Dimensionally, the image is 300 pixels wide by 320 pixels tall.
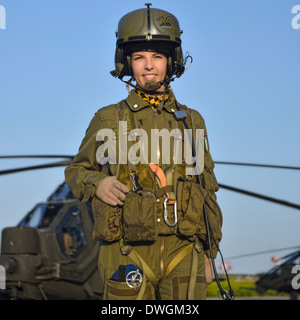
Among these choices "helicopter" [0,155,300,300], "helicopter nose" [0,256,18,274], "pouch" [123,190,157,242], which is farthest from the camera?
"helicopter" [0,155,300,300]

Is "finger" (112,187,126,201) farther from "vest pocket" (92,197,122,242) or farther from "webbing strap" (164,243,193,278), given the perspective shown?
"webbing strap" (164,243,193,278)

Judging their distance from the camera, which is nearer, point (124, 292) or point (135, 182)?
point (124, 292)

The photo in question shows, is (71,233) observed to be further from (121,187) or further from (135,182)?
(121,187)

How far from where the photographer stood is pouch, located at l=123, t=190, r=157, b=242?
380cm

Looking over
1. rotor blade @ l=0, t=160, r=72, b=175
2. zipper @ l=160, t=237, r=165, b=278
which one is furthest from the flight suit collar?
rotor blade @ l=0, t=160, r=72, b=175

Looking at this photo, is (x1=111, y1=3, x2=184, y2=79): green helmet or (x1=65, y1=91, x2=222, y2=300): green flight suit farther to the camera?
(x1=111, y1=3, x2=184, y2=79): green helmet

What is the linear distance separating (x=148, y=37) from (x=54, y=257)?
6629 mm

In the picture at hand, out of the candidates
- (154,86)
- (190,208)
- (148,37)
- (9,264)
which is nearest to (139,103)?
(154,86)

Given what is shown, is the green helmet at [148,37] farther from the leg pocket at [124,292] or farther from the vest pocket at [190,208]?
the leg pocket at [124,292]

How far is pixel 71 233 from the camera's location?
1056cm

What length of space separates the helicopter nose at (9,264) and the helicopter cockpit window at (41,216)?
0.89 metres

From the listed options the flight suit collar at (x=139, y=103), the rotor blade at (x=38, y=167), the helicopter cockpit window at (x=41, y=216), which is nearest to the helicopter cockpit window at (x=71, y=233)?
the helicopter cockpit window at (x=41, y=216)

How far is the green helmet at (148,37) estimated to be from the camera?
4262 mm

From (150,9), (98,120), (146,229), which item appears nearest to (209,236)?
(146,229)
